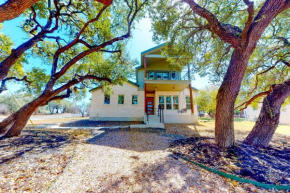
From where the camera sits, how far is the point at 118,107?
493 inches

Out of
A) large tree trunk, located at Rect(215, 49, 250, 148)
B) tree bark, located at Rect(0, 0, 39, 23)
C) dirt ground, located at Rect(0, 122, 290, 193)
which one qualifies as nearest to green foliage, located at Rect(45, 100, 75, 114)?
dirt ground, located at Rect(0, 122, 290, 193)

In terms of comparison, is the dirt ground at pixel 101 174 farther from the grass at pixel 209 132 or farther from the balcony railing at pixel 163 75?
the balcony railing at pixel 163 75

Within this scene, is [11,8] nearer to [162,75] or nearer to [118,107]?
[118,107]

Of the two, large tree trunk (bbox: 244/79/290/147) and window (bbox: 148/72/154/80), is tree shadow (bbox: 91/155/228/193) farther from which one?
window (bbox: 148/72/154/80)

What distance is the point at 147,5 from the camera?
6246mm

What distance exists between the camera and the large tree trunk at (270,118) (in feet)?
12.9

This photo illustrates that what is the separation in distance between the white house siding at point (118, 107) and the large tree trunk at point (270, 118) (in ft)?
30.8

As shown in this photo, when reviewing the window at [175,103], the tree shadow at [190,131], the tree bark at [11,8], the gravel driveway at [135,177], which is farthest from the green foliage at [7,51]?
the window at [175,103]

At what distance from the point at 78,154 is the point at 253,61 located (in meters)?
8.85

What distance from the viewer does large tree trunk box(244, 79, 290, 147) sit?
3932 mm

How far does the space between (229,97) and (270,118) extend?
6.53 feet

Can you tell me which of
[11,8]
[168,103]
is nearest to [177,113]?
[168,103]

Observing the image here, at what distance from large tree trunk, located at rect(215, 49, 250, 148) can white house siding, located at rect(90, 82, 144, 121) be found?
9.19 meters

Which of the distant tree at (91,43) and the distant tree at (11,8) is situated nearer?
the distant tree at (11,8)
